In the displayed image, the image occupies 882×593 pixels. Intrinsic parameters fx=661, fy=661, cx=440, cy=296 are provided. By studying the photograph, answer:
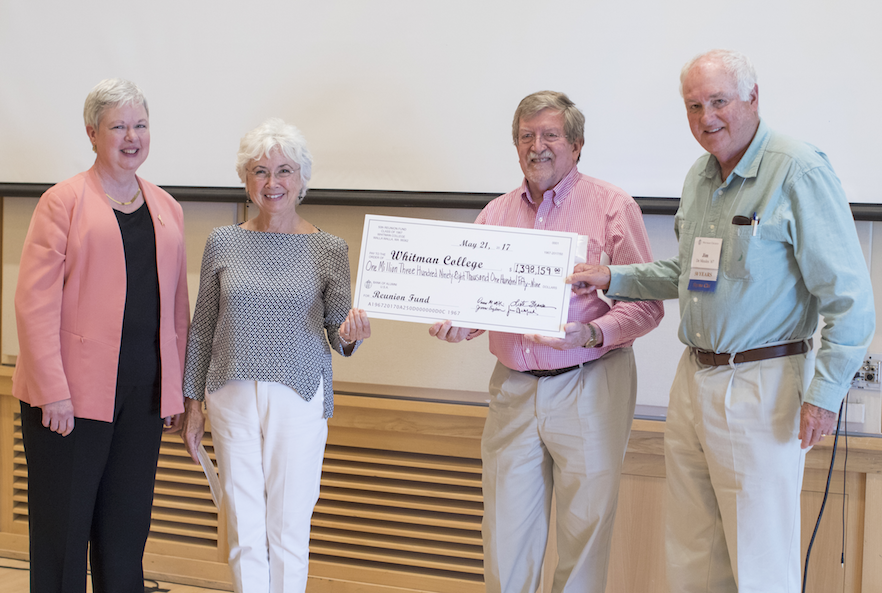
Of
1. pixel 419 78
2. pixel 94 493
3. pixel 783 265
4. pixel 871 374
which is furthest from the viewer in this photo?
pixel 419 78

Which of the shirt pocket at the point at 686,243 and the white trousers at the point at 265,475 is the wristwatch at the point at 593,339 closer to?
the shirt pocket at the point at 686,243

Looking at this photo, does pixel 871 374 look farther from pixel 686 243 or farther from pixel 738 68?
pixel 738 68

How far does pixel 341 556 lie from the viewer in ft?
8.73

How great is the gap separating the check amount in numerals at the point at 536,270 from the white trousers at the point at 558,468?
0.29 m

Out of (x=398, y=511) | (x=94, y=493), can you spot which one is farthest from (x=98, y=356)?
(x=398, y=511)

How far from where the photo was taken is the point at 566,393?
177cm

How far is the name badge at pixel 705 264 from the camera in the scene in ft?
4.98

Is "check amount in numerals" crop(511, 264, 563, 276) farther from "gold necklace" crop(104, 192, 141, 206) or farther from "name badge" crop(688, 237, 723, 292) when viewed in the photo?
"gold necklace" crop(104, 192, 141, 206)

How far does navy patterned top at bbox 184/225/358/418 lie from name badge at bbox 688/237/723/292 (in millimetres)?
921

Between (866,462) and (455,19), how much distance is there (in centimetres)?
206

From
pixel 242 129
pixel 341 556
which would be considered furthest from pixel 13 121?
pixel 341 556

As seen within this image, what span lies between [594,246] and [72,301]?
4.68 ft

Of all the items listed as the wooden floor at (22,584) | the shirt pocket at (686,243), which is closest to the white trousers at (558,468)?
the shirt pocket at (686,243)

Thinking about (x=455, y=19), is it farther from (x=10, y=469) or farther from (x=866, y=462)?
(x=10, y=469)
